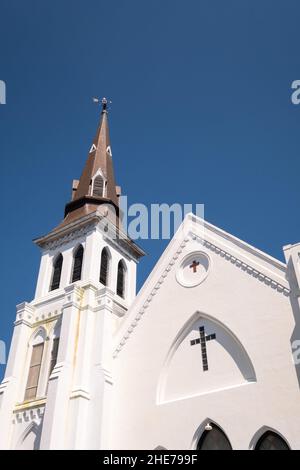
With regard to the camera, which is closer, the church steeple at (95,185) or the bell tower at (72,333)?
the bell tower at (72,333)

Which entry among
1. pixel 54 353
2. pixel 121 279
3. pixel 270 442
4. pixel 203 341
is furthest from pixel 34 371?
pixel 270 442

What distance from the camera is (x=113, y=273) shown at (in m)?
22.2

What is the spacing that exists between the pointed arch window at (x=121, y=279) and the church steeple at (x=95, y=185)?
328 centimetres

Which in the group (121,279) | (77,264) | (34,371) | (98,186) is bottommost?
(34,371)

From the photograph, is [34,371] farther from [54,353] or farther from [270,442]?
[270,442]

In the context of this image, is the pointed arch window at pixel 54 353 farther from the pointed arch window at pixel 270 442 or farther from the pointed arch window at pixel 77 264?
the pointed arch window at pixel 270 442

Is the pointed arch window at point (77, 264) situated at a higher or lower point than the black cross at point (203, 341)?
higher

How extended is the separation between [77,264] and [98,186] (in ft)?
20.9

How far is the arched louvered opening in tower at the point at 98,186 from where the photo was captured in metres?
26.1

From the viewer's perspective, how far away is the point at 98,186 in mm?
26500

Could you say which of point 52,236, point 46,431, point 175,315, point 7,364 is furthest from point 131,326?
point 52,236

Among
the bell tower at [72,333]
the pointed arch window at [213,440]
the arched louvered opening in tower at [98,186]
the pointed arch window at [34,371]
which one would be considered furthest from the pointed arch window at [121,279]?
the pointed arch window at [213,440]

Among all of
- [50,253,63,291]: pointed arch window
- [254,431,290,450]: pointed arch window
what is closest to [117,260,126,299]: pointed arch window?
[50,253,63,291]: pointed arch window
